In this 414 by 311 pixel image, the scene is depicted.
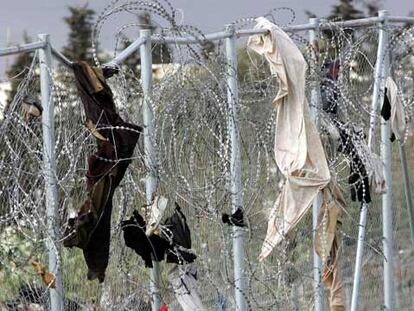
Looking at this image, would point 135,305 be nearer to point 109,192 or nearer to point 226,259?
point 226,259

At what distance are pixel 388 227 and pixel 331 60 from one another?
4.47 feet

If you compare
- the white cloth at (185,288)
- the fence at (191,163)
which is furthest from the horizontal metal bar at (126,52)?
the white cloth at (185,288)

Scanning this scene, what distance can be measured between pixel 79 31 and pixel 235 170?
16.1 ft

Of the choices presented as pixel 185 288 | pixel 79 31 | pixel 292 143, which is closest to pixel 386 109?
pixel 292 143

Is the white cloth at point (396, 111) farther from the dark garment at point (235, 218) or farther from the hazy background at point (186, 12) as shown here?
the hazy background at point (186, 12)

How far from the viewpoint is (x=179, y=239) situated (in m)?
6.09

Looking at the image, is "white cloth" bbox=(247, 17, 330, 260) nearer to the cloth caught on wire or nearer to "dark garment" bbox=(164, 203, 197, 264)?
"dark garment" bbox=(164, 203, 197, 264)

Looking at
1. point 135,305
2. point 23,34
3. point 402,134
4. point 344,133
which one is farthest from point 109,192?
point 23,34

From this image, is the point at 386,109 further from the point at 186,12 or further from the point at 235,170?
the point at 186,12

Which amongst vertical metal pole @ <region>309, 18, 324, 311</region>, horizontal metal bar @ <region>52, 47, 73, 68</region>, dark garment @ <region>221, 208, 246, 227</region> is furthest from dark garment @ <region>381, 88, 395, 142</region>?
horizontal metal bar @ <region>52, 47, 73, 68</region>

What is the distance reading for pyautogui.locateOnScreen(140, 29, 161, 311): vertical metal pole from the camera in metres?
6.06

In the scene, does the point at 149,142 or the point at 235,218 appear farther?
the point at 235,218

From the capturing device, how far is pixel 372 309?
8430 mm

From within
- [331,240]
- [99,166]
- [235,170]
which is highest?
[99,166]
